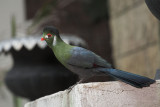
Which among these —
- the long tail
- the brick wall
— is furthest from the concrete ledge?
the brick wall

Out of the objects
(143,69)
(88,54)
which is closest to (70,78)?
(143,69)

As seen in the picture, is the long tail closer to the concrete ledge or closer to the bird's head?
the concrete ledge

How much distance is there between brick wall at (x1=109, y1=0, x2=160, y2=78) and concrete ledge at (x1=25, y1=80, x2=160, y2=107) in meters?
2.15

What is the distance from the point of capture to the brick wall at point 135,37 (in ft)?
12.6

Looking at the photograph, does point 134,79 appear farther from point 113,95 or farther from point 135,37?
point 135,37

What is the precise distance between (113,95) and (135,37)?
2.63 m

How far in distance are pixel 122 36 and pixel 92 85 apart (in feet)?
9.45

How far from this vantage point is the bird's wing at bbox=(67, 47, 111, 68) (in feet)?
5.29

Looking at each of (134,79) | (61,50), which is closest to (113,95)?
(134,79)

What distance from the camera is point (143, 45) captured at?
3.97 m

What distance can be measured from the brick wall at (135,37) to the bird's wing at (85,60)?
6.99ft

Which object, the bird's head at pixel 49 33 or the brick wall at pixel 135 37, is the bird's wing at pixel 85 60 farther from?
the brick wall at pixel 135 37

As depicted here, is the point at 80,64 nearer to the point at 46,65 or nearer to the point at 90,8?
the point at 46,65

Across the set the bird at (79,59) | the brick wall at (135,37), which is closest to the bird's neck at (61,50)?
the bird at (79,59)
